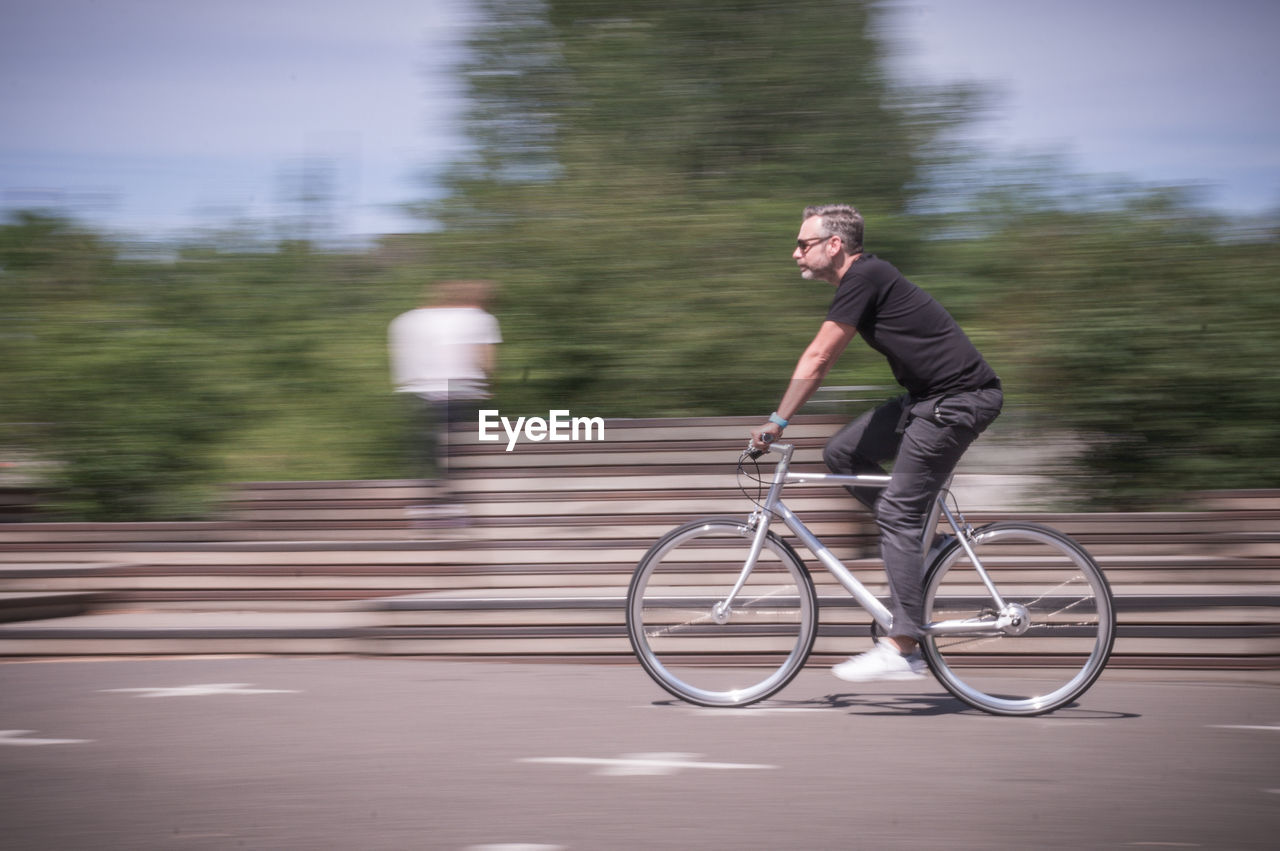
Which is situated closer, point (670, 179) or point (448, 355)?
point (448, 355)

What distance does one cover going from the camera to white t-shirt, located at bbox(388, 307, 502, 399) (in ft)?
28.2

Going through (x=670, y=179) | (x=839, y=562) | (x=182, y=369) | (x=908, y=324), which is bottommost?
(x=839, y=562)

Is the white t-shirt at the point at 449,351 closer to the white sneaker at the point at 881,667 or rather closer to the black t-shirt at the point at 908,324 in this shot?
the black t-shirt at the point at 908,324

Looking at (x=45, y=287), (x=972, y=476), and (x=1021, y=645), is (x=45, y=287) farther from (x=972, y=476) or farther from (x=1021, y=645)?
(x=1021, y=645)

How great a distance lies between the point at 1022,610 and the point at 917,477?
2.27ft

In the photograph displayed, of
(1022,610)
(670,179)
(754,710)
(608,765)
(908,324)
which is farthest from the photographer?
(670,179)

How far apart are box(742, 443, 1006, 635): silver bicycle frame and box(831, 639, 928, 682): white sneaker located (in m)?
0.09

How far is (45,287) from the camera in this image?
407 inches

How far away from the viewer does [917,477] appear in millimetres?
5242

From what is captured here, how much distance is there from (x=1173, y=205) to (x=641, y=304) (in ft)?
10.8

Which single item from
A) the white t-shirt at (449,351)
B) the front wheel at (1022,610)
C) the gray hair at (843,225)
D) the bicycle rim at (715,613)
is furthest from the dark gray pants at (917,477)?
the white t-shirt at (449,351)

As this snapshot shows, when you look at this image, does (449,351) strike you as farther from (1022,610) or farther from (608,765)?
(608,765)

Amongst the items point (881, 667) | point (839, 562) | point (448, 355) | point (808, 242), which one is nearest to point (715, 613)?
point (839, 562)

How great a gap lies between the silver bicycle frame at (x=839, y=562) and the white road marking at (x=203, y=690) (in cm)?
198
